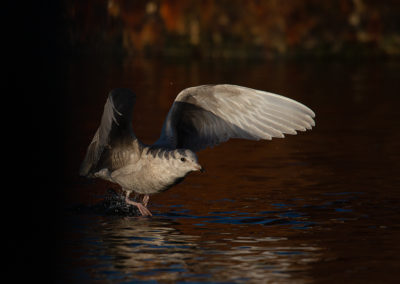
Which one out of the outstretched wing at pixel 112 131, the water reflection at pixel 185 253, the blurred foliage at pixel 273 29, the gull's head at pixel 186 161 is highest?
the blurred foliage at pixel 273 29

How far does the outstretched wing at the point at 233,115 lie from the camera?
9922mm

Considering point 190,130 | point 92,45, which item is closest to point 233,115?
point 190,130

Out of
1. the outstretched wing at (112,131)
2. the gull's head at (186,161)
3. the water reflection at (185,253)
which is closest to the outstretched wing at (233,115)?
the outstretched wing at (112,131)

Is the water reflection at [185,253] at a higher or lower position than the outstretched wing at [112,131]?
lower

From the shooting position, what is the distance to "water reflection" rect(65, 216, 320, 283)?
771cm

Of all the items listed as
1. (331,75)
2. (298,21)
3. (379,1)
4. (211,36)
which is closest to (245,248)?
(331,75)

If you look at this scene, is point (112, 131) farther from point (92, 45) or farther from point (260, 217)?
point (92, 45)

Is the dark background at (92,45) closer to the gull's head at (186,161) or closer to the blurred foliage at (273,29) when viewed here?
the blurred foliage at (273,29)

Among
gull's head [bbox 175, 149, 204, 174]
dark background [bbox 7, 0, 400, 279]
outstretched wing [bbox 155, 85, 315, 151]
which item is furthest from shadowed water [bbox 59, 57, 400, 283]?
outstretched wing [bbox 155, 85, 315, 151]

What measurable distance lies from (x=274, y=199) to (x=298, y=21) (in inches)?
1038

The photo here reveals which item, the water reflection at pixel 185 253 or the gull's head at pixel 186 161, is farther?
the gull's head at pixel 186 161

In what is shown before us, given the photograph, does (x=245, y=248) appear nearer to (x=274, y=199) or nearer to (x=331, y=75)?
(x=274, y=199)

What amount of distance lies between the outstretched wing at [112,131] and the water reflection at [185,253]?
566 millimetres

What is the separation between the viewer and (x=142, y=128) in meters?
17.6
